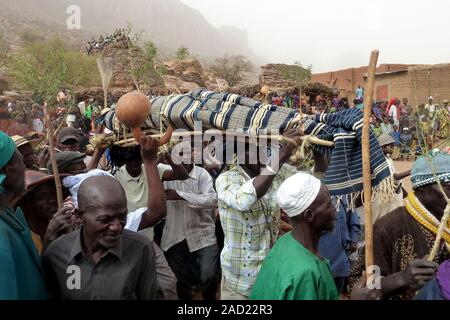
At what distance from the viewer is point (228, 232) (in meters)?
3.12

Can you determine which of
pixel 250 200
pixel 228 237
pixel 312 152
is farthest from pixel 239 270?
pixel 312 152

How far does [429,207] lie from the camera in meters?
2.44

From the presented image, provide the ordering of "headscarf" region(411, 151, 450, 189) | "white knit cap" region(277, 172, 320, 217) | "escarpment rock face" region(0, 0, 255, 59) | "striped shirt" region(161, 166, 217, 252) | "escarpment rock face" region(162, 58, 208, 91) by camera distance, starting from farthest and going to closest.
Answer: "escarpment rock face" region(0, 0, 255, 59)
"escarpment rock face" region(162, 58, 208, 91)
"striped shirt" region(161, 166, 217, 252)
"headscarf" region(411, 151, 450, 189)
"white knit cap" region(277, 172, 320, 217)

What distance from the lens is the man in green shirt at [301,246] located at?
200cm

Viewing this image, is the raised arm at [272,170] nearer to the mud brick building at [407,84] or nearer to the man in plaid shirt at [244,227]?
the man in plaid shirt at [244,227]

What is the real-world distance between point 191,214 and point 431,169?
216cm

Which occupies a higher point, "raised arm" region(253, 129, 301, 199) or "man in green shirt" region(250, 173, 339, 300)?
"raised arm" region(253, 129, 301, 199)

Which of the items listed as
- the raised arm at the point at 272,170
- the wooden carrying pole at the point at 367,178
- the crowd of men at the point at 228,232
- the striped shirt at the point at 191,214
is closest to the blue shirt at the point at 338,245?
the crowd of men at the point at 228,232

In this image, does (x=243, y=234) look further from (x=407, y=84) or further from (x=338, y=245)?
(x=407, y=84)

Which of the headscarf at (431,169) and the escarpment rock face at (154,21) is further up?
the escarpment rock face at (154,21)

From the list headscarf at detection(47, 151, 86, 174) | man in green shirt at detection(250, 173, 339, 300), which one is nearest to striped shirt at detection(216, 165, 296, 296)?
man in green shirt at detection(250, 173, 339, 300)

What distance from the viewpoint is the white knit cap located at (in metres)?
2.19

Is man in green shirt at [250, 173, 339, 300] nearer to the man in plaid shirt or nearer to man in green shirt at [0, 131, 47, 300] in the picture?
the man in plaid shirt
